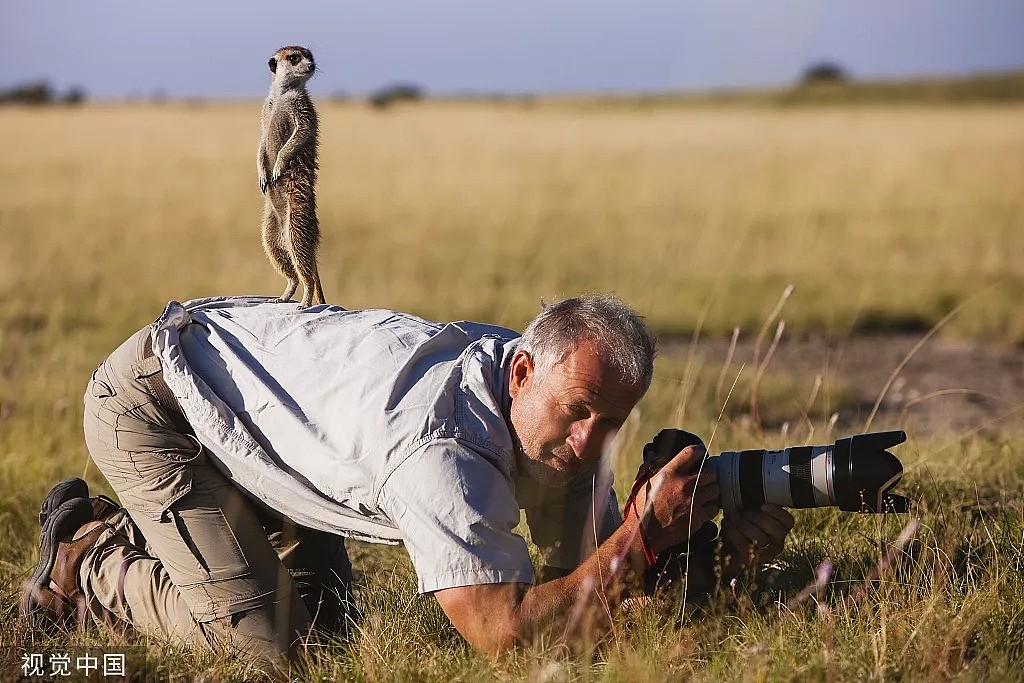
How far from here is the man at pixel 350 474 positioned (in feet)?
8.89

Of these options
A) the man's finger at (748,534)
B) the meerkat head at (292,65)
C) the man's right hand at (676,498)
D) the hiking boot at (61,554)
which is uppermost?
the meerkat head at (292,65)

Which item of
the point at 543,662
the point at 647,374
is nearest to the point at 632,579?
the point at 543,662

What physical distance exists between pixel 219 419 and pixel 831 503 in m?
1.74

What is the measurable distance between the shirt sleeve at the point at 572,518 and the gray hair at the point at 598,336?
605 millimetres

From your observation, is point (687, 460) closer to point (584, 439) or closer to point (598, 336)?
point (584, 439)

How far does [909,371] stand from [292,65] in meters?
6.21

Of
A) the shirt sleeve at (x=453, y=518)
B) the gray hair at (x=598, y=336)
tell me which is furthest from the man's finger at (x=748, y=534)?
the shirt sleeve at (x=453, y=518)

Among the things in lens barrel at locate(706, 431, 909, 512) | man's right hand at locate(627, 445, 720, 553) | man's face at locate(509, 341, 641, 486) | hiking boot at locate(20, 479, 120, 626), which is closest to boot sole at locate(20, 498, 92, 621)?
hiking boot at locate(20, 479, 120, 626)

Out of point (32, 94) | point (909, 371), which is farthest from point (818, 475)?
point (32, 94)

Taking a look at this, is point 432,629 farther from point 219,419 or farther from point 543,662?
point 219,419

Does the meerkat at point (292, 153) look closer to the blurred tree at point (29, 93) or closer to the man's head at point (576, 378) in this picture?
the man's head at point (576, 378)

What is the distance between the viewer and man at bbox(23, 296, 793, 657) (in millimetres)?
2711

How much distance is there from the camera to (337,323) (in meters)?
3.23

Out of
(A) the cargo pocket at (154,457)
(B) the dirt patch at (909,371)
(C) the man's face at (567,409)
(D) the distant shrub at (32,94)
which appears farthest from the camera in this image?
(D) the distant shrub at (32,94)
